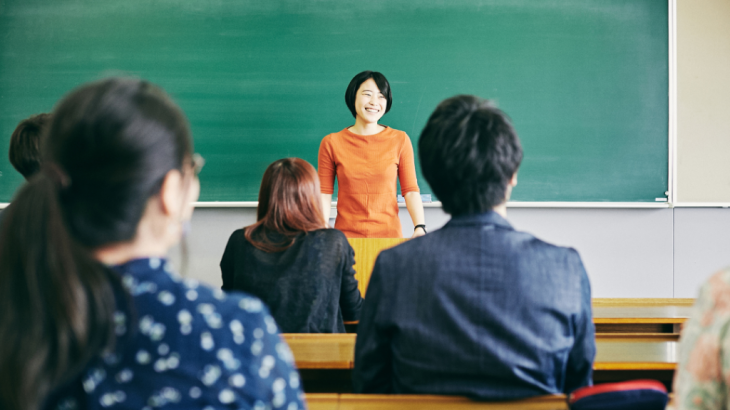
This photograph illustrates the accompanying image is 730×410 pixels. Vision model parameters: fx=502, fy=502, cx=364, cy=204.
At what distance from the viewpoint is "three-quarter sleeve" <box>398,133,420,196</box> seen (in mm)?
2963

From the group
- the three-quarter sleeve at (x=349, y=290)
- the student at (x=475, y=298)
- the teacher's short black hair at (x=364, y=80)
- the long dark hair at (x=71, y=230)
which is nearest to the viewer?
the long dark hair at (x=71, y=230)

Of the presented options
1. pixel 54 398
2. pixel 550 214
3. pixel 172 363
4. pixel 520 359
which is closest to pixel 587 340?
pixel 520 359

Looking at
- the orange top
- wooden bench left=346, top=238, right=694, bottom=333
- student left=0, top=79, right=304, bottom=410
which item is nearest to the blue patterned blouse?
student left=0, top=79, right=304, bottom=410

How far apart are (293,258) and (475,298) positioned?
82cm

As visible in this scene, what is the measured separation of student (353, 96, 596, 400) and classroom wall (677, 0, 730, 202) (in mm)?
2848

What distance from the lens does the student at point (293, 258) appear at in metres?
1.67

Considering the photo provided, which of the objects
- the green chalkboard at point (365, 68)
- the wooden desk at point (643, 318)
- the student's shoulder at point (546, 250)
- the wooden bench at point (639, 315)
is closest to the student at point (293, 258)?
the wooden bench at point (639, 315)

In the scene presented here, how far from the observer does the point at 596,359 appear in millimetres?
1420

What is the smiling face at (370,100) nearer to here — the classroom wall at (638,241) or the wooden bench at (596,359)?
the classroom wall at (638,241)

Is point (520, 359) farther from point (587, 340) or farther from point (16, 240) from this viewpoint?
point (16, 240)

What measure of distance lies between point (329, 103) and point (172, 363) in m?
2.94

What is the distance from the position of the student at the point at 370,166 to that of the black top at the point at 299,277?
1183 millimetres

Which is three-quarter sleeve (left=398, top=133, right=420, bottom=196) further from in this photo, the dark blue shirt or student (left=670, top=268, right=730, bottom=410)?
student (left=670, top=268, right=730, bottom=410)

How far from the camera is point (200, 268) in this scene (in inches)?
140
